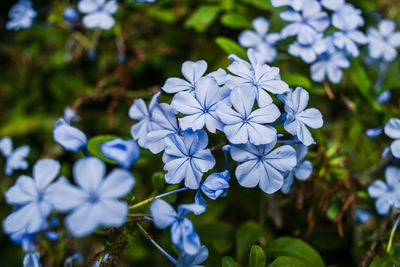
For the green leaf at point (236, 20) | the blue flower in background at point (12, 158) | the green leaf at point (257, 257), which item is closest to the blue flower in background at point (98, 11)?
the green leaf at point (236, 20)

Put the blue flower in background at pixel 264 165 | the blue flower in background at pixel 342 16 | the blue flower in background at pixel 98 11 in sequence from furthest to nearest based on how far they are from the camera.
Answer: the blue flower in background at pixel 98 11, the blue flower in background at pixel 342 16, the blue flower in background at pixel 264 165

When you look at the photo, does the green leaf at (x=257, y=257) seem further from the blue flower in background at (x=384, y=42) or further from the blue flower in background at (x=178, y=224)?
the blue flower in background at (x=384, y=42)

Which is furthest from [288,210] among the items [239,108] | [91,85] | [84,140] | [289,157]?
[91,85]

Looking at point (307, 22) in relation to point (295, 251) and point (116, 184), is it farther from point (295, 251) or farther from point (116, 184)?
point (116, 184)

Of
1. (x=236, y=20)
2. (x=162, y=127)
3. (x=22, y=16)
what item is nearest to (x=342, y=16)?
(x=236, y=20)

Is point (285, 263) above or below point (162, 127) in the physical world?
below
